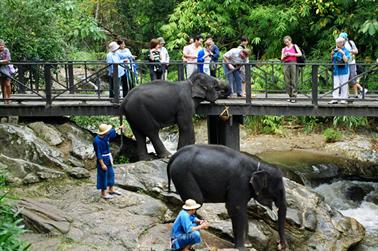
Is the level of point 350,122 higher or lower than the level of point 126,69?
lower

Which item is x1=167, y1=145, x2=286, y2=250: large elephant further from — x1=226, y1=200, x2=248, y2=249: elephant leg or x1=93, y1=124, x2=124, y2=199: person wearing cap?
x1=93, y1=124, x2=124, y2=199: person wearing cap

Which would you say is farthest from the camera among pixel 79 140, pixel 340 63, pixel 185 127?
pixel 79 140

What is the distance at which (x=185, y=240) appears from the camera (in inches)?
392

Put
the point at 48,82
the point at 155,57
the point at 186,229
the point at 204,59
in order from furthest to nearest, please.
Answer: the point at 204,59 < the point at 155,57 < the point at 48,82 < the point at 186,229

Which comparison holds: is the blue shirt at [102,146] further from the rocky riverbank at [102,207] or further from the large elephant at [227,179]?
the large elephant at [227,179]

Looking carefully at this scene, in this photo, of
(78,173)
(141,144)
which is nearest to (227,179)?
(78,173)

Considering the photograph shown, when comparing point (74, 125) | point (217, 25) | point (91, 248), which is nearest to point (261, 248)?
point (91, 248)

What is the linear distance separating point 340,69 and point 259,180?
4.72 meters

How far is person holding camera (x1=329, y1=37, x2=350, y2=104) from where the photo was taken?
47.5ft

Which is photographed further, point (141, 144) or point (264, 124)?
point (264, 124)

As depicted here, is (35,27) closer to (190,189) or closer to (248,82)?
(248,82)

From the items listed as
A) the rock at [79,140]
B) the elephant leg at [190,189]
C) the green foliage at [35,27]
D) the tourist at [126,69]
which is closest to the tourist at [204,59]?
the tourist at [126,69]

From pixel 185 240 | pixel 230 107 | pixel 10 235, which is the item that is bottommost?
pixel 185 240

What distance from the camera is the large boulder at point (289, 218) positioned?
40.3ft
